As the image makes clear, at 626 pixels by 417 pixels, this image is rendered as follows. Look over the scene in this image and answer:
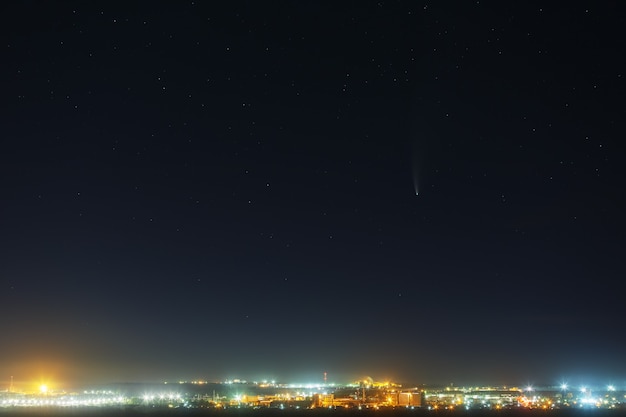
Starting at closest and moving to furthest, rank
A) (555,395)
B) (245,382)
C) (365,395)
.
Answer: (365,395), (555,395), (245,382)

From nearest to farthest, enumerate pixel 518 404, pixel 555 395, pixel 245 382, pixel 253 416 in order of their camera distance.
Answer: pixel 253 416 < pixel 518 404 < pixel 555 395 < pixel 245 382

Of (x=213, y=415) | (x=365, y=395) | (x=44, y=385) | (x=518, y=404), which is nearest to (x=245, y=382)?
(x=44, y=385)

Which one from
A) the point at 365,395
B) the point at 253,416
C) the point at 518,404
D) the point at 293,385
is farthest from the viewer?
the point at 293,385

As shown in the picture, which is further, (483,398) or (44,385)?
(44,385)

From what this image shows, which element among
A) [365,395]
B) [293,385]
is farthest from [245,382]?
[365,395]

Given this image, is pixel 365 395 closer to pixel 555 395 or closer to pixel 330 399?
pixel 330 399

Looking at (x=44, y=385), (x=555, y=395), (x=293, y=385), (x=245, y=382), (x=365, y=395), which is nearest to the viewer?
(x=365, y=395)

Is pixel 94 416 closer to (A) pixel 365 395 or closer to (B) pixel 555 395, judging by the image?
(A) pixel 365 395

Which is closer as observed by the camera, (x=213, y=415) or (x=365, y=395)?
(x=213, y=415)
